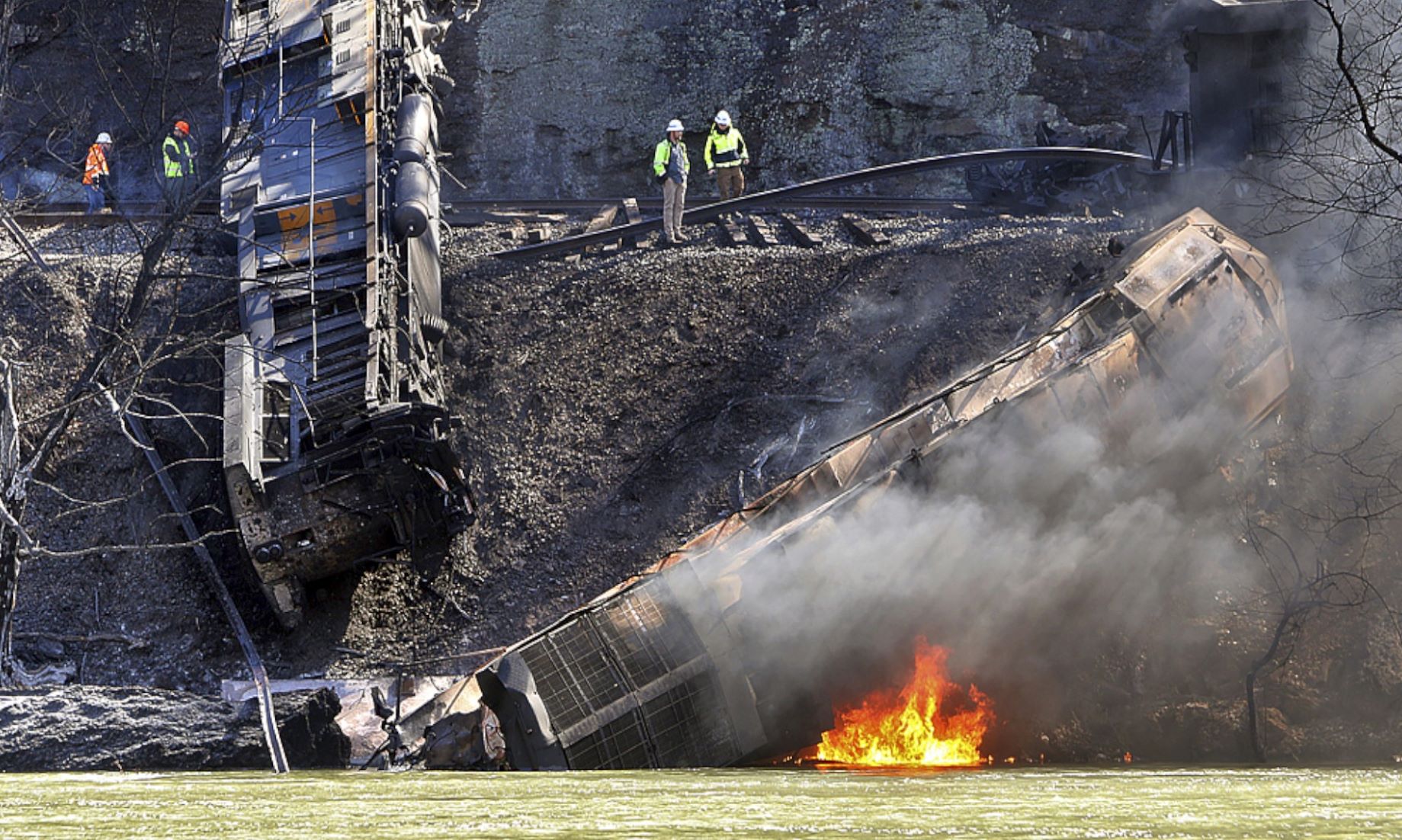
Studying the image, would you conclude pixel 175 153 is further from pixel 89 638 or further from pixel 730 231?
pixel 89 638

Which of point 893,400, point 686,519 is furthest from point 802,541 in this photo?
point 893,400

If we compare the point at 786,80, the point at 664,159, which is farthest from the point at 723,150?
the point at 786,80

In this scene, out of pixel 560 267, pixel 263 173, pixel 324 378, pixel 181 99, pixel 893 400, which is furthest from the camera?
pixel 181 99

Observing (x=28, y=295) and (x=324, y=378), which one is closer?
(x=324, y=378)

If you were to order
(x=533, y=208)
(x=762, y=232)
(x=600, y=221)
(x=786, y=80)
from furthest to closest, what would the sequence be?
(x=786, y=80) < (x=533, y=208) < (x=600, y=221) < (x=762, y=232)

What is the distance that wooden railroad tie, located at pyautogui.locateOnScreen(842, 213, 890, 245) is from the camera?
56.1ft

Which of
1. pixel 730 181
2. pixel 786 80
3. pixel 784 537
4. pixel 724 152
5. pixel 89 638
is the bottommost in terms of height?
pixel 784 537

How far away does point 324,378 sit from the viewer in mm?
13547

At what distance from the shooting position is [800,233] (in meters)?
17.6

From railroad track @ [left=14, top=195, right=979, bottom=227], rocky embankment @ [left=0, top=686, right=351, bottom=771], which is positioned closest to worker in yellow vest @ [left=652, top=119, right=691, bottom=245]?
railroad track @ [left=14, top=195, right=979, bottom=227]

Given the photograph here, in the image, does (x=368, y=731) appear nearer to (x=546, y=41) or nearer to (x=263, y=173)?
(x=263, y=173)

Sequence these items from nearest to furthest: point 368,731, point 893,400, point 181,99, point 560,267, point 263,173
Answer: point 368,731 < point 893,400 < point 263,173 < point 560,267 < point 181,99

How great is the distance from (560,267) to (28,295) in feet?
20.4

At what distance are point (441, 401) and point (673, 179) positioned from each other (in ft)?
15.6
